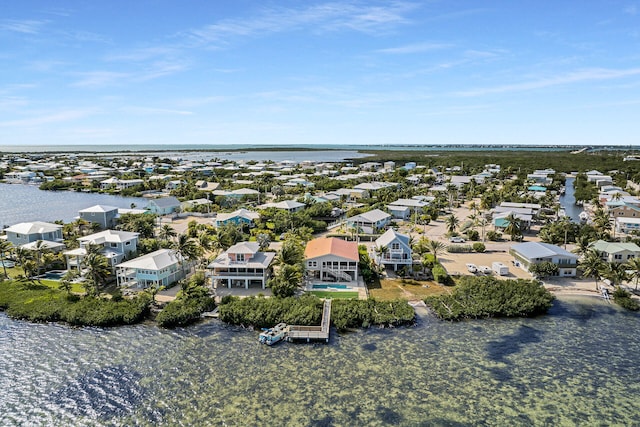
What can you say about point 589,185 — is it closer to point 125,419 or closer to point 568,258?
point 568,258

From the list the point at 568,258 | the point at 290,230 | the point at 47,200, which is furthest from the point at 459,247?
the point at 47,200

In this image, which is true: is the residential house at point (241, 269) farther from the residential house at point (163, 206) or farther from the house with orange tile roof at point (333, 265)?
the residential house at point (163, 206)

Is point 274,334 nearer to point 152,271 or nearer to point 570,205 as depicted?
point 152,271

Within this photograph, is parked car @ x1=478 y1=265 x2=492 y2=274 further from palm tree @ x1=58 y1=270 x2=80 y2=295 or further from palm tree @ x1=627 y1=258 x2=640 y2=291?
palm tree @ x1=58 y1=270 x2=80 y2=295

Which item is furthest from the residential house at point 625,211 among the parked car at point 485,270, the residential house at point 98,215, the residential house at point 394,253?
the residential house at point 98,215

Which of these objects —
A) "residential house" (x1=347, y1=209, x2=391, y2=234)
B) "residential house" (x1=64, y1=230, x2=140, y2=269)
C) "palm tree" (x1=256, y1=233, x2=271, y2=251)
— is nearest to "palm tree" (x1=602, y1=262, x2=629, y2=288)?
"residential house" (x1=347, y1=209, x2=391, y2=234)

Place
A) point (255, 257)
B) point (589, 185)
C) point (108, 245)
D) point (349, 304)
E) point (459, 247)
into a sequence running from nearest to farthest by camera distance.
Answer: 1. point (349, 304)
2. point (255, 257)
3. point (108, 245)
4. point (459, 247)
5. point (589, 185)

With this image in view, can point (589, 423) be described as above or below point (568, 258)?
below
